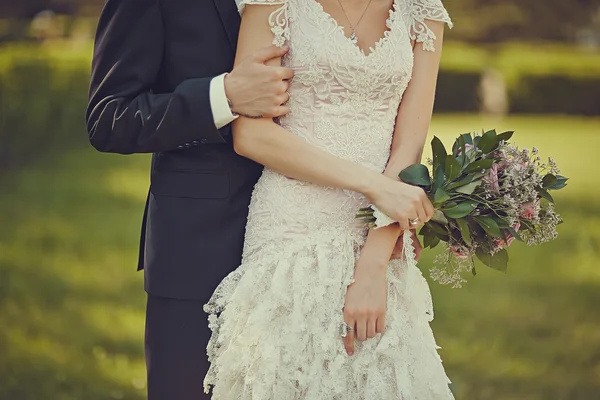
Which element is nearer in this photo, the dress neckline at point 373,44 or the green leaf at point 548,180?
the dress neckline at point 373,44

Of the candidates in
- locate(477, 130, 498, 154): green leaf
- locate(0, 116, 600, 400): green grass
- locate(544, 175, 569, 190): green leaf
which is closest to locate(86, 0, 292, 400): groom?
locate(477, 130, 498, 154): green leaf

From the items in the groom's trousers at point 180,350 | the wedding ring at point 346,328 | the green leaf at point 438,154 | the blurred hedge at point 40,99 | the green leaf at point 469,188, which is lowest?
the groom's trousers at point 180,350

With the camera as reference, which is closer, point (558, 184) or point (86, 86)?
point (558, 184)

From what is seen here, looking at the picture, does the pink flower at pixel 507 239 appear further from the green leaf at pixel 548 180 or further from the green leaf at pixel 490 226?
the green leaf at pixel 548 180

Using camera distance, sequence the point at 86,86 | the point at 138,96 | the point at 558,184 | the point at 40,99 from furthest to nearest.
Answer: the point at 86,86 → the point at 40,99 → the point at 558,184 → the point at 138,96

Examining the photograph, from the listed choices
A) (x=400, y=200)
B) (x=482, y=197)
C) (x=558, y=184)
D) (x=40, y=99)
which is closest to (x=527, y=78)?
(x=40, y=99)

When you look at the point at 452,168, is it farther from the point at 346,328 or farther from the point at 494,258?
the point at 346,328

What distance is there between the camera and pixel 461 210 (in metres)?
2.20

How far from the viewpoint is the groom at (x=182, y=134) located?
2.22 meters

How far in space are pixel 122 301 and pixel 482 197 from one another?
378cm

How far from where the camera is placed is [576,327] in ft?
17.8

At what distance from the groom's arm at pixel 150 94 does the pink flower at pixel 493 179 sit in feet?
1.70

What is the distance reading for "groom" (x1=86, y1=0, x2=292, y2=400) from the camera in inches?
87.7

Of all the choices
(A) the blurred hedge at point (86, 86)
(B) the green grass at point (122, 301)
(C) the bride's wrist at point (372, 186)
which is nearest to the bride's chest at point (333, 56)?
(C) the bride's wrist at point (372, 186)
